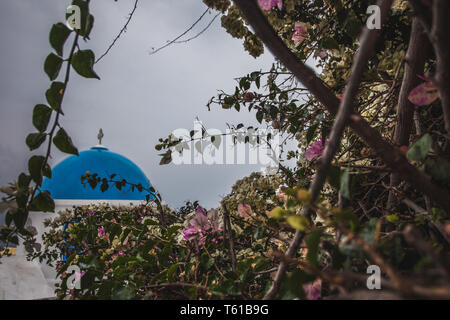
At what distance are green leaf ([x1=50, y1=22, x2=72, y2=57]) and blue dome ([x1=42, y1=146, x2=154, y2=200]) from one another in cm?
367

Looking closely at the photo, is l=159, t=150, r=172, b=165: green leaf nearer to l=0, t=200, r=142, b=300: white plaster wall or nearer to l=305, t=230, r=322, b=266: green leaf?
l=305, t=230, r=322, b=266: green leaf

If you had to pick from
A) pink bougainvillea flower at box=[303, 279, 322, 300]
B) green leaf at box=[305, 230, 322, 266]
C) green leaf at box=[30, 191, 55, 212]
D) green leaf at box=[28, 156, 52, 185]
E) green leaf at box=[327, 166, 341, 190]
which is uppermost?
green leaf at box=[28, 156, 52, 185]

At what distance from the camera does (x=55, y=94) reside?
0.48 meters

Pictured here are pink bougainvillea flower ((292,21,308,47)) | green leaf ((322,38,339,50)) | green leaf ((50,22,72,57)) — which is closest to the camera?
→ green leaf ((50,22,72,57))

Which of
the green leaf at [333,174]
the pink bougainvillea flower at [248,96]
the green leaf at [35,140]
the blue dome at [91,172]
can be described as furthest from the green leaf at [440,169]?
the blue dome at [91,172]

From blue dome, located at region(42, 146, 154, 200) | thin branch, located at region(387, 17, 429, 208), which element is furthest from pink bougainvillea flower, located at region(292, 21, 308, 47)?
blue dome, located at region(42, 146, 154, 200)

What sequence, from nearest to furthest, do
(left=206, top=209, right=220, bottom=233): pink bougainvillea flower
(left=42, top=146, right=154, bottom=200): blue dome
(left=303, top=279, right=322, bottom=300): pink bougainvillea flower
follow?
(left=303, top=279, right=322, bottom=300): pink bougainvillea flower < (left=206, top=209, right=220, bottom=233): pink bougainvillea flower < (left=42, top=146, right=154, bottom=200): blue dome

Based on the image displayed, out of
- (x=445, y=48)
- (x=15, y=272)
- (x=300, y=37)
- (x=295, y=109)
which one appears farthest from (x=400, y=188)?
(x=15, y=272)

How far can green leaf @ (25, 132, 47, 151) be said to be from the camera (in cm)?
49

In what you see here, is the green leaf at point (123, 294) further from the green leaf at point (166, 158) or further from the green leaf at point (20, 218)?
the green leaf at point (166, 158)

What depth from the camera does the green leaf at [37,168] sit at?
18.7 inches

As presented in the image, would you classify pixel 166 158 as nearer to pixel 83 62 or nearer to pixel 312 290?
pixel 83 62
